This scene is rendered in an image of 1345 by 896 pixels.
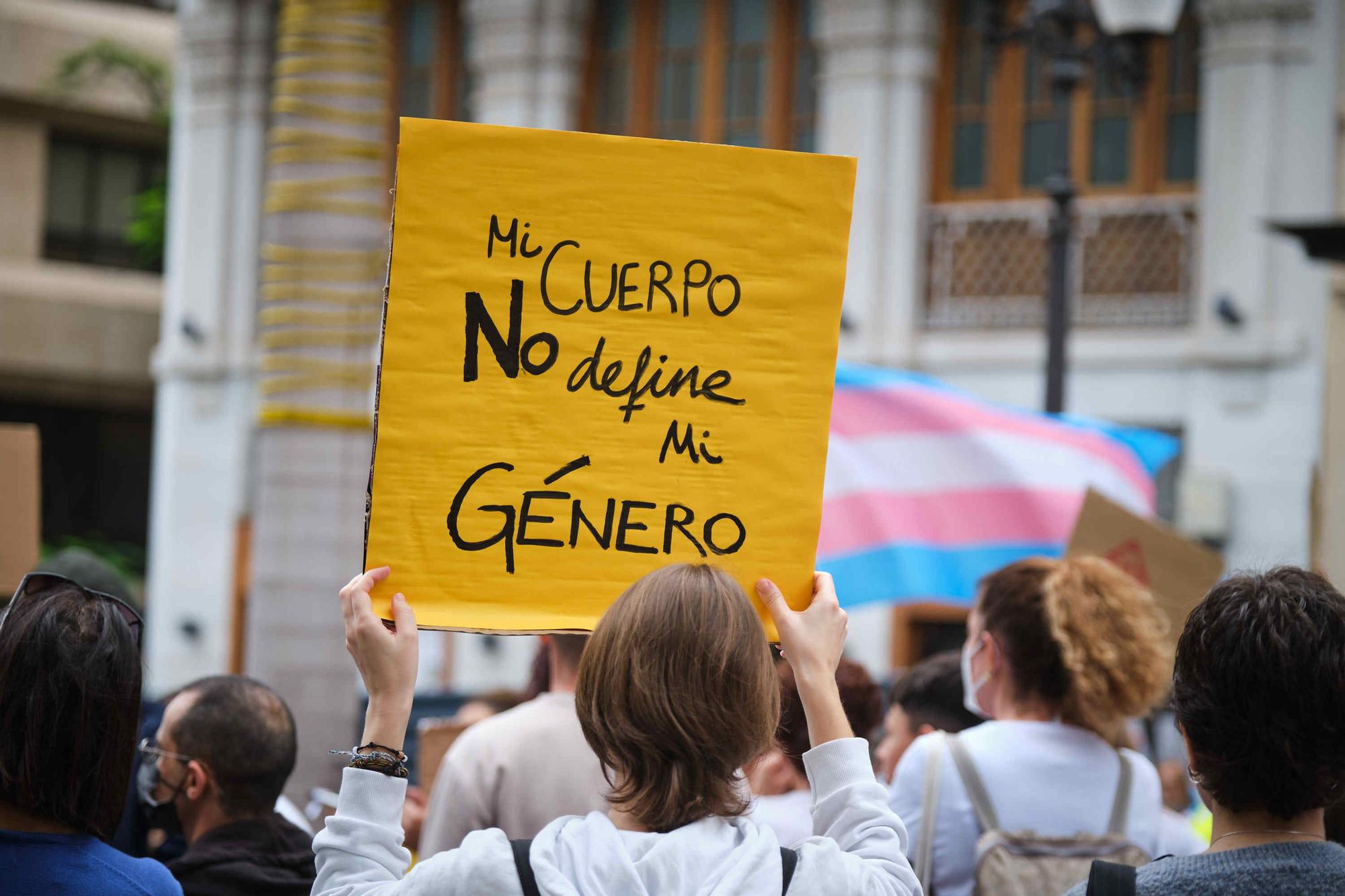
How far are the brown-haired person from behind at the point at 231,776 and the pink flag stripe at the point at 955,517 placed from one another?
360cm

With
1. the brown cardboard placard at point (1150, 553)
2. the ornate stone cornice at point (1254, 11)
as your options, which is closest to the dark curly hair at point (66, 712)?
the brown cardboard placard at point (1150, 553)

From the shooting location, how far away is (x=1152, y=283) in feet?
45.5

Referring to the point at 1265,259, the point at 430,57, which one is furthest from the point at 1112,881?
the point at 430,57

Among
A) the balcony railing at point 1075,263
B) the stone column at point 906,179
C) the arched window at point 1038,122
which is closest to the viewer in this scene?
the balcony railing at point 1075,263

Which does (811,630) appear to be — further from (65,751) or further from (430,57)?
(430,57)

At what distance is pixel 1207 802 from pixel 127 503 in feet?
82.6

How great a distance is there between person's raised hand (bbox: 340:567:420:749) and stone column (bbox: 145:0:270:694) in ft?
52.5

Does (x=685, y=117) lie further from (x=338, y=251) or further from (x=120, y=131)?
(x=120, y=131)

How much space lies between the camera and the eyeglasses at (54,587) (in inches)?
100

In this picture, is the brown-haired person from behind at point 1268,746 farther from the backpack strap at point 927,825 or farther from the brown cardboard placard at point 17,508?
the brown cardboard placard at point 17,508

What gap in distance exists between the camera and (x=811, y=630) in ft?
7.90

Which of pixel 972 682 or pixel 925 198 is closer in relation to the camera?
pixel 972 682

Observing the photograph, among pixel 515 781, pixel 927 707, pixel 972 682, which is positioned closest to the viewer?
pixel 515 781

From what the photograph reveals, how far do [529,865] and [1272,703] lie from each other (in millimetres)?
913
